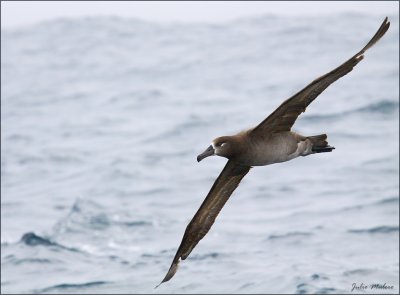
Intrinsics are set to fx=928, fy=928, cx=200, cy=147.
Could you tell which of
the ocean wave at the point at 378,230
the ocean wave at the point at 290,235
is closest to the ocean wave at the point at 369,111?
the ocean wave at the point at 378,230

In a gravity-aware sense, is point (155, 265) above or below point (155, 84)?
below

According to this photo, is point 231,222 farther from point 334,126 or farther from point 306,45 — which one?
point 306,45

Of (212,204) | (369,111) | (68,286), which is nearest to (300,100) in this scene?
(212,204)

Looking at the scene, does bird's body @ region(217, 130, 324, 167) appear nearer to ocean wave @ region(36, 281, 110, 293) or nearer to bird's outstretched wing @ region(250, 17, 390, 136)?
bird's outstretched wing @ region(250, 17, 390, 136)

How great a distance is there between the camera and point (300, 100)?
731cm

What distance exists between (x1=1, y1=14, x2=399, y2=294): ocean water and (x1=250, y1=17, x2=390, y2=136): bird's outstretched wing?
6993mm

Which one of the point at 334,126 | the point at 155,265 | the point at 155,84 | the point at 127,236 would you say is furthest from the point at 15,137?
the point at 155,265

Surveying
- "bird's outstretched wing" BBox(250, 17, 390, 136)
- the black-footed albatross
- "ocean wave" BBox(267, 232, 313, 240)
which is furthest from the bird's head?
"ocean wave" BBox(267, 232, 313, 240)

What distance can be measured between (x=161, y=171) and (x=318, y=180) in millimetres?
4127

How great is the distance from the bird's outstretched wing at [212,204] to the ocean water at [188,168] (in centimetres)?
553

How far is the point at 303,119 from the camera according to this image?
26.2m

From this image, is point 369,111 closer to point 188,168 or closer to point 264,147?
point 188,168

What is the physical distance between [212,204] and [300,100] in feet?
5.71

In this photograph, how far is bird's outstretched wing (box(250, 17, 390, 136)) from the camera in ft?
23.1
